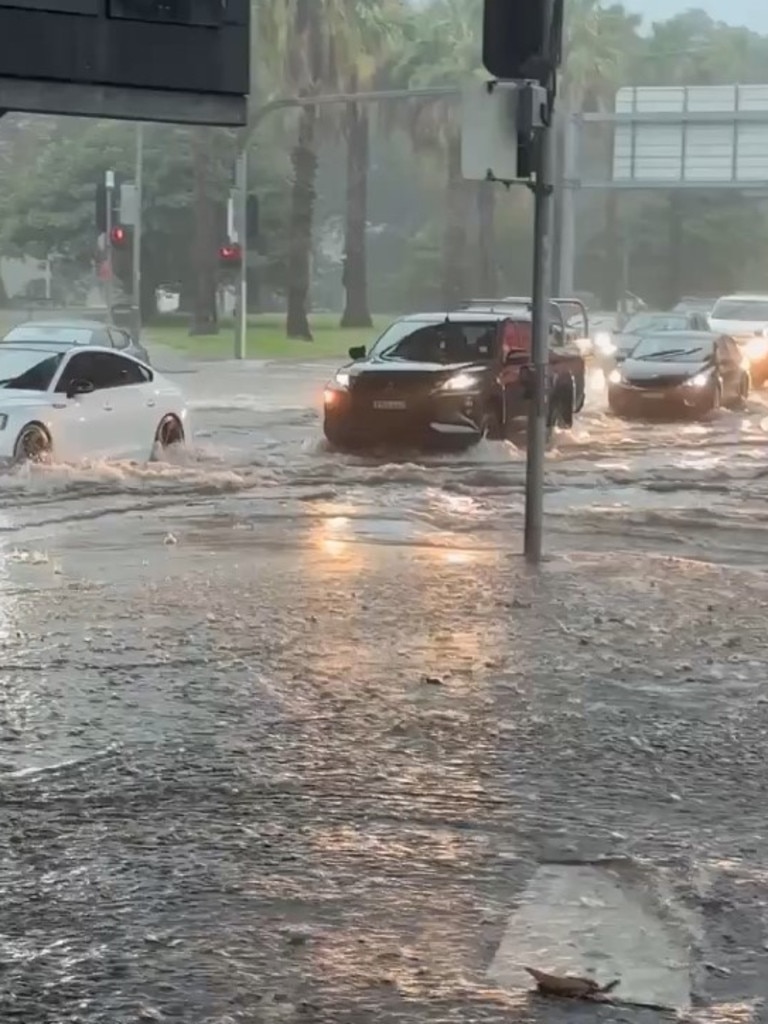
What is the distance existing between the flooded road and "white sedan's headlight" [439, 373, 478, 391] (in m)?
6.73

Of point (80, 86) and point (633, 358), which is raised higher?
point (80, 86)

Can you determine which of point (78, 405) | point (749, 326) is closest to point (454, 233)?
point (749, 326)

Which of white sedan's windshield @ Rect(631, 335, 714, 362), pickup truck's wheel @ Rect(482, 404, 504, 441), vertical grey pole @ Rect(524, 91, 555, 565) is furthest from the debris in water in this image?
white sedan's windshield @ Rect(631, 335, 714, 362)

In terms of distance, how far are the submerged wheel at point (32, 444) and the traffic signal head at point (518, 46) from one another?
816 cm

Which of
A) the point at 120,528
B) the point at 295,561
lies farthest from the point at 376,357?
the point at 295,561

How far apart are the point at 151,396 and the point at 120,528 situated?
5.51 metres

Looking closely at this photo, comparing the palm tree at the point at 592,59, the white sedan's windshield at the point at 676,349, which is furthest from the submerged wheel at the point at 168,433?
the palm tree at the point at 592,59

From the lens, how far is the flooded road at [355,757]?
5.36m

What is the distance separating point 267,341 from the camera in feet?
212

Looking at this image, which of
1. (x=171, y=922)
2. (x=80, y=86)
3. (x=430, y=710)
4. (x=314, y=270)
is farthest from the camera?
(x=314, y=270)

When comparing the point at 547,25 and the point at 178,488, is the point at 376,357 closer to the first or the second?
the point at 178,488

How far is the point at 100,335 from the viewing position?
112 feet

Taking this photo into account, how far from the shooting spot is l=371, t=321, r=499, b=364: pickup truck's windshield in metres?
23.3

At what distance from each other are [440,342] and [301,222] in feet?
131
